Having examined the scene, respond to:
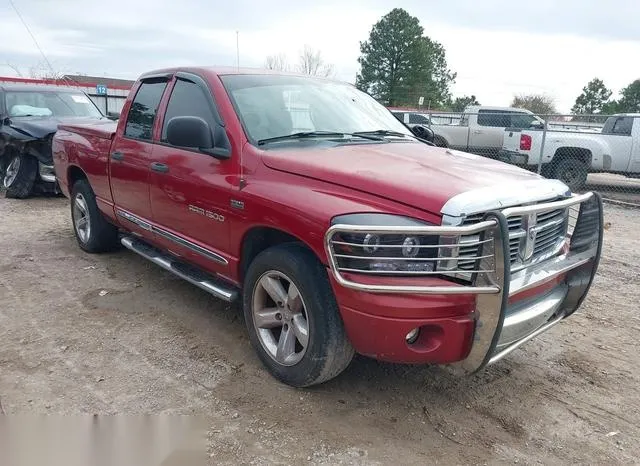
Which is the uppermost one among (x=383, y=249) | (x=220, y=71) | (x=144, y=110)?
(x=220, y=71)

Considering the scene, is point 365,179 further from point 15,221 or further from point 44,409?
point 15,221

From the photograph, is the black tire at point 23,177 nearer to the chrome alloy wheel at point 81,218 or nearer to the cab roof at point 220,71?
the chrome alloy wheel at point 81,218

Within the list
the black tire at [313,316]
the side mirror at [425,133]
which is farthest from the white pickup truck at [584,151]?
the black tire at [313,316]

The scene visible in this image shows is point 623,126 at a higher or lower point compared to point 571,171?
higher

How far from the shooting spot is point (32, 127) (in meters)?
9.01

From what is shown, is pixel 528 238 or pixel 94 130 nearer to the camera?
pixel 528 238

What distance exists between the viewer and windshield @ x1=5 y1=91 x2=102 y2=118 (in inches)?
385

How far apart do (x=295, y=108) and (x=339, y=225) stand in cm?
162

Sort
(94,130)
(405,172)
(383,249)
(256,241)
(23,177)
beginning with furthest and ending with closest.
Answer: (23,177) → (94,130) → (256,241) → (405,172) → (383,249)

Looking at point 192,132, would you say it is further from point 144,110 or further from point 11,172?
point 11,172

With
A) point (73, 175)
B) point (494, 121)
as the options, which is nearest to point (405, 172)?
point (73, 175)

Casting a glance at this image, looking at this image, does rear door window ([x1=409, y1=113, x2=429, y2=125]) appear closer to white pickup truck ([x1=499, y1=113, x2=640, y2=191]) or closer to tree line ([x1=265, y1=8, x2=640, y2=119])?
white pickup truck ([x1=499, y1=113, x2=640, y2=191])

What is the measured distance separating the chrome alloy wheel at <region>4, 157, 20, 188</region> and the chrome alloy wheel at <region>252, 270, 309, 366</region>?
758 cm

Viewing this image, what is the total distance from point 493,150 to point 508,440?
14520 mm
